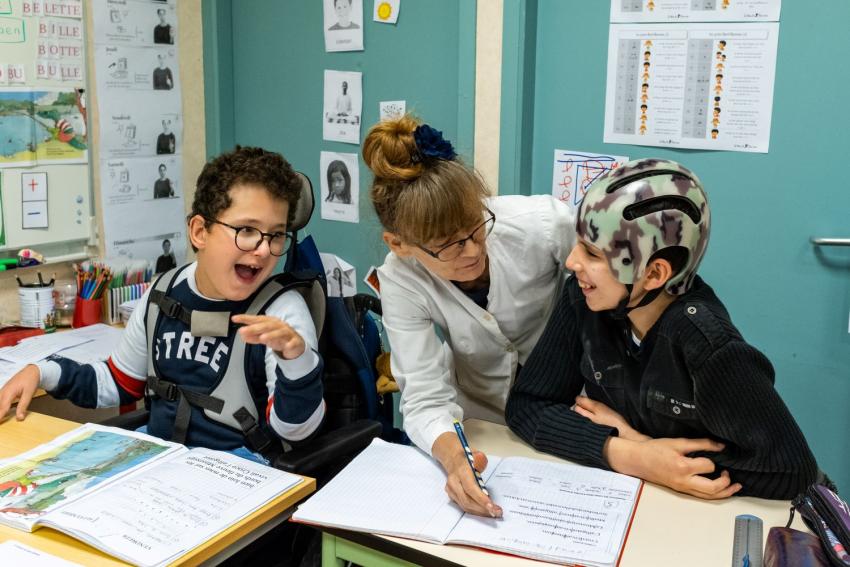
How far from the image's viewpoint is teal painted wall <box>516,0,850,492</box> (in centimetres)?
217

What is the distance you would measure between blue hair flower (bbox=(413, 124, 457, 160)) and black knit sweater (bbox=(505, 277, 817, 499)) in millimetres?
360

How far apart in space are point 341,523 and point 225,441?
55 cm

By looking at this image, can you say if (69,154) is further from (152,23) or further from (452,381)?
(452,381)

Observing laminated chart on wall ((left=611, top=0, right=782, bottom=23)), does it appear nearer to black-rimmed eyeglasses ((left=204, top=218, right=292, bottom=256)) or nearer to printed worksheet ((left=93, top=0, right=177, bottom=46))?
black-rimmed eyeglasses ((left=204, top=218, right=292, bottom=256))

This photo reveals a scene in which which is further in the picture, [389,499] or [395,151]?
[395,151]

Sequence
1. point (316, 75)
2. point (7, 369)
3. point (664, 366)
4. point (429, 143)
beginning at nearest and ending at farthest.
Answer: point (664, 366)
point (429, 143)
point (7, 369)
point (316, 75)

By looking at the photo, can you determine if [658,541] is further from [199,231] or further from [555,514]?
[199,231]

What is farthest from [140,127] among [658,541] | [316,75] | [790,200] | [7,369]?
[658,541]

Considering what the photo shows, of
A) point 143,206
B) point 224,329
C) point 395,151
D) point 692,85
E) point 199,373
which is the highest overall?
point 692,85

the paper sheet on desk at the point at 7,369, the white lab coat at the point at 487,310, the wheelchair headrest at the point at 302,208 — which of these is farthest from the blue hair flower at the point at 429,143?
the paper sheet on desk at the point at 7,369

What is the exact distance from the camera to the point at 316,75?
302 cm

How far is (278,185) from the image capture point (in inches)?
68.5

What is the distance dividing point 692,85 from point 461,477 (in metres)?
1.51

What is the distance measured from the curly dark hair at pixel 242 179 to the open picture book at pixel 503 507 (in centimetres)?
60
